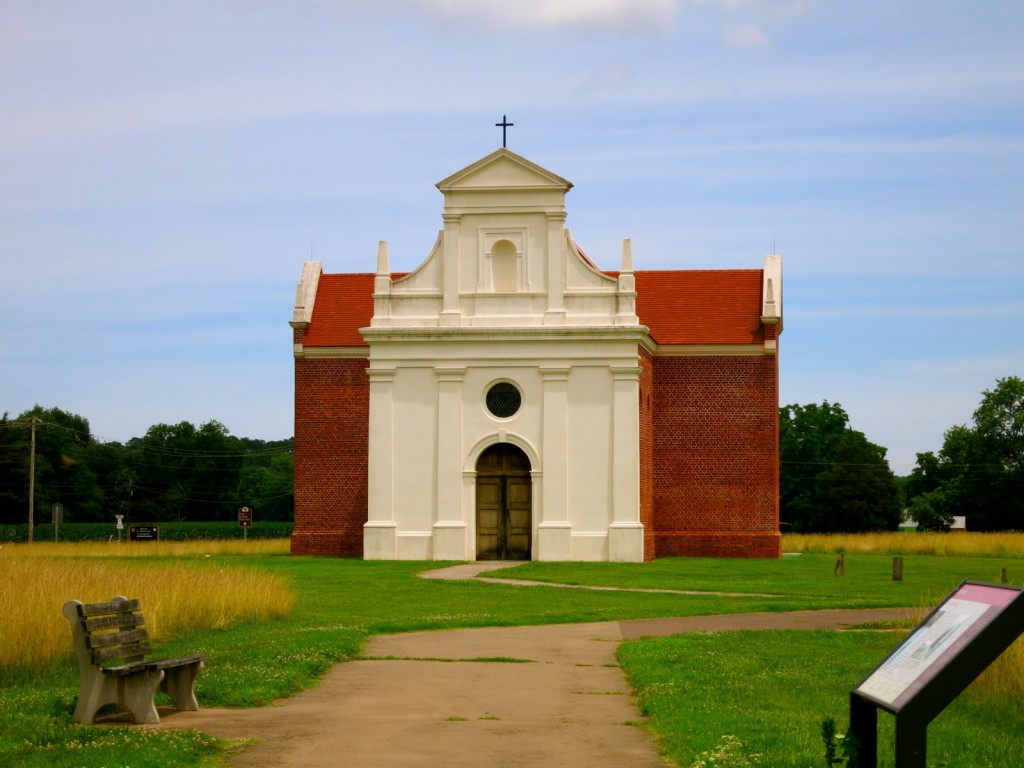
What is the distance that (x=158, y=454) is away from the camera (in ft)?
341

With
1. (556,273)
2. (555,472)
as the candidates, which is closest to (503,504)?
(555,472)

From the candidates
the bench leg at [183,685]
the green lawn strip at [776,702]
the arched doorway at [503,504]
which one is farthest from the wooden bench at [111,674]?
the arched doorway at [503,504]

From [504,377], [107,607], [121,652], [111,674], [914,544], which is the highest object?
[504,377]

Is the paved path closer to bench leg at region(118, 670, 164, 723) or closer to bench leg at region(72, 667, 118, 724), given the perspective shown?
bench leg at region(118, 670, 164, 723)

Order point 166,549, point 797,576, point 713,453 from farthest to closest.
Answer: point 166,549 → point 713,453 → point 797,576

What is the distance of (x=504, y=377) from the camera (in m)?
43.0

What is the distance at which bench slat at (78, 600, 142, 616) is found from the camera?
41.4ft

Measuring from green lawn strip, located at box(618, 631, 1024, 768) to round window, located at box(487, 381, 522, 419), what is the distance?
2371cm

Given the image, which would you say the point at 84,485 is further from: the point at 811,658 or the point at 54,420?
the point at 811,658

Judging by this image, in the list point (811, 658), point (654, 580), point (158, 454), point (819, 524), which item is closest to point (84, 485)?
point (158, 454)

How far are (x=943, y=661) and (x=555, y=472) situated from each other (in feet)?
114

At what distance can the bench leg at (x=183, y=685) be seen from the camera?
13.0 meters

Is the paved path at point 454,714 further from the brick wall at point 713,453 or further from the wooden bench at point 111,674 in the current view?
the brick wall at point 713,453

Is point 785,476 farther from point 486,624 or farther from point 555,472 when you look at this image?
point 486,624
